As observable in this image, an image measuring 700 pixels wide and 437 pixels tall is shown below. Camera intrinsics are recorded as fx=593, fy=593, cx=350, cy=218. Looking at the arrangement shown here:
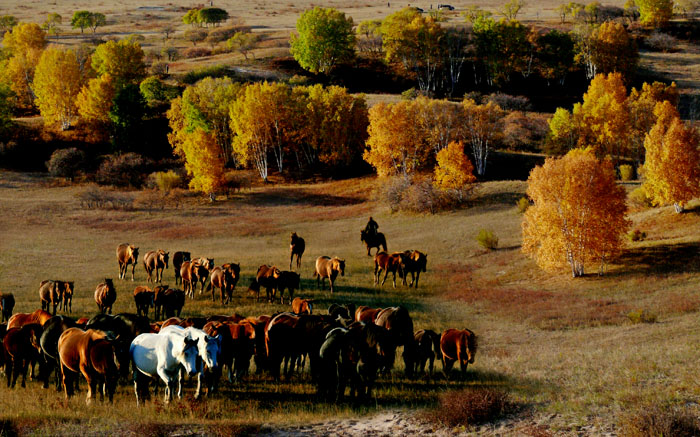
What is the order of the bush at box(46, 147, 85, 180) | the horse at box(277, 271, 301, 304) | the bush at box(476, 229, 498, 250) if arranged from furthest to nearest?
the bush at box(46, 147, 85, 180), the bush at box(476, 229, 498, 250), the horse at box(277, 271, 301, 304)

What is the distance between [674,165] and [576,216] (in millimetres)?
11019

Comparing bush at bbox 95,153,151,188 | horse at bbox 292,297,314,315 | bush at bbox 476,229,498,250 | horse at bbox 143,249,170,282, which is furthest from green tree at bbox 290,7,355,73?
A: horse at bbox 292,297,314,315

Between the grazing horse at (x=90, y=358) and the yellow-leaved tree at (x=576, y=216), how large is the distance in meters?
28.4

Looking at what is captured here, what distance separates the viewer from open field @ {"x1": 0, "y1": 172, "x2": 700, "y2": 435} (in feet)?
46.4

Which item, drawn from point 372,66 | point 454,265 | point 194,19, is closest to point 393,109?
point 454,265

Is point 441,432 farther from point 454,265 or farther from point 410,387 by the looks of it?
point 454,265

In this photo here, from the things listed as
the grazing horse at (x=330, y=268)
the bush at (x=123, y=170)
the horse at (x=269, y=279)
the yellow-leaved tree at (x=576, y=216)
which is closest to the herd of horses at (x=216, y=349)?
the horse at (x=269, y=279)

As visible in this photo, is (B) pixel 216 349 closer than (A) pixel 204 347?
No

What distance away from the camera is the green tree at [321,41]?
113m

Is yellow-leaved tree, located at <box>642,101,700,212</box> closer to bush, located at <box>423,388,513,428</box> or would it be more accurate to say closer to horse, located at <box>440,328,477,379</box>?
horse, located at <box>440,328,477,379</box>

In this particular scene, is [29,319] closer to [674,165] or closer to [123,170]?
[674,165]

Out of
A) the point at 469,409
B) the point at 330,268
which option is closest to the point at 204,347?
the point at 469,409

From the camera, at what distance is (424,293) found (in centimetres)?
3388

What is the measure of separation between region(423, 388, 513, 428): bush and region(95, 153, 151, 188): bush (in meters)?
69.1
